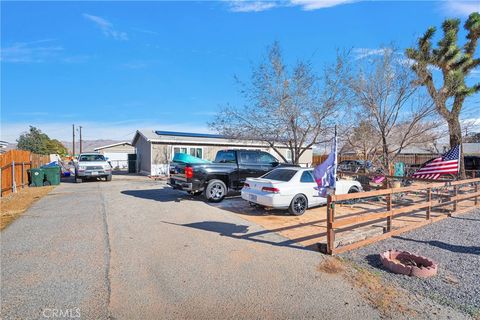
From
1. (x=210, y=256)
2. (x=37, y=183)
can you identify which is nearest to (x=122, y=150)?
(x=37, y=183)

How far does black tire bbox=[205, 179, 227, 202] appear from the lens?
34.7 ft

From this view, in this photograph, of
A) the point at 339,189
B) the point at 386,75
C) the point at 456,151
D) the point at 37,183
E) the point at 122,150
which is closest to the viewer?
the point at 456,151

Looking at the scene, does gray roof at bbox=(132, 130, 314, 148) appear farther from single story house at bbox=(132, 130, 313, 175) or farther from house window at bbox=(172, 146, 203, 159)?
house window at bbox=(172, 146, 203, 159)

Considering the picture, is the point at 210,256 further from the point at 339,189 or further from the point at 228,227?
the point at 339,189

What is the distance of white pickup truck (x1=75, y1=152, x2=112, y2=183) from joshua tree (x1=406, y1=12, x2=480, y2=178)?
1701 cm

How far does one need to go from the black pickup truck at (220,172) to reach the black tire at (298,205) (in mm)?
3263

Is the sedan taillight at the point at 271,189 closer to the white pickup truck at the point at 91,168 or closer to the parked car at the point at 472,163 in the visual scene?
the white pickup truck at the point at 91,168

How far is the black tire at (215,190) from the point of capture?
1058 cm

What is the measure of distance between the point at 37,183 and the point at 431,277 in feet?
59.4

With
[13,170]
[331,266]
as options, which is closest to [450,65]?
[331,266]

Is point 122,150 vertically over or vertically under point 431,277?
over

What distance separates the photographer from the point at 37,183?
52.7 feet

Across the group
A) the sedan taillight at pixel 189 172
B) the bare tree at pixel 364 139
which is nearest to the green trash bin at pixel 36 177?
the sedan taillight at pixel 189 172

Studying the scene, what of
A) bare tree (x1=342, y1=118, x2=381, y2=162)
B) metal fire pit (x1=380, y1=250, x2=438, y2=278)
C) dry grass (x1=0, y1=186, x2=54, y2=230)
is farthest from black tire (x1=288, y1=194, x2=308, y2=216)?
dry grass (x1=0, y1=186, x2=54, y2=230)
